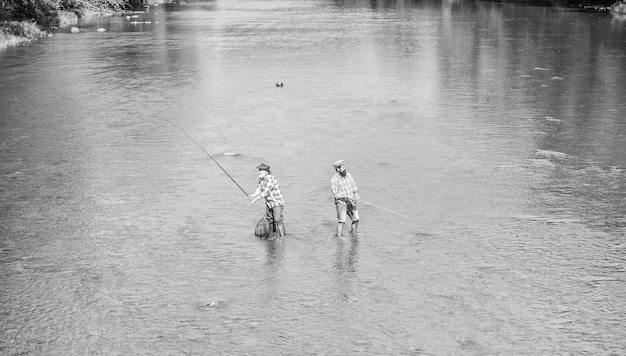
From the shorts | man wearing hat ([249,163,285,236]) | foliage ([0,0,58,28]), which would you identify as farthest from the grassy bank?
the shorts

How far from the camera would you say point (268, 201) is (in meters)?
14.3

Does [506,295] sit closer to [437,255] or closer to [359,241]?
[437,255]

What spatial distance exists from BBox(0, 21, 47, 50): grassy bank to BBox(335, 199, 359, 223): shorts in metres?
40.3

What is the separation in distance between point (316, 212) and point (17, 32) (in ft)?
139

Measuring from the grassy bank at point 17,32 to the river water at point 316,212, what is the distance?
48.1ft

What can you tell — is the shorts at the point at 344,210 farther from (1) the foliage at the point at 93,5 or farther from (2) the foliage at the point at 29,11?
(1) the foliage at the point at 93,5

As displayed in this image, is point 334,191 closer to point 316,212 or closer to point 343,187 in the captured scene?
point 343,187

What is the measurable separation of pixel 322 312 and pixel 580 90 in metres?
21.9

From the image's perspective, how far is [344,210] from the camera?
14375 millimetres

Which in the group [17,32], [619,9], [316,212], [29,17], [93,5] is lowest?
[316,212]

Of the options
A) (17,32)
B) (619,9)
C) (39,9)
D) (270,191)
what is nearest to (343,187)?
(270,191)

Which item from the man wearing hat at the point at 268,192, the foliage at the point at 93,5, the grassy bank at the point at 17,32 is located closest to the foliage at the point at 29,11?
the grassy bank at the point at 17,32

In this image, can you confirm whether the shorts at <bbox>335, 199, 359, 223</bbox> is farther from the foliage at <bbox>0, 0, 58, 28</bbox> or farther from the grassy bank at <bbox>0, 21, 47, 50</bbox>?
the foliage at <bbox>0, 0, 58, 28</bbox>

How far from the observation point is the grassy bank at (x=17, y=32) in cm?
5045
